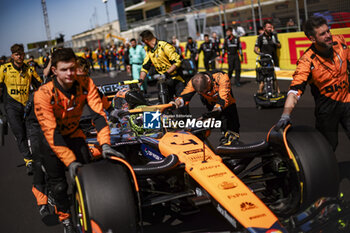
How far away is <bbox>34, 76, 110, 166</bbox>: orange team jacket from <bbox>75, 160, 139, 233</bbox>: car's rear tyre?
1.28 feet

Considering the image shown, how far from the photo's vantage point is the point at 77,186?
343 centimetres

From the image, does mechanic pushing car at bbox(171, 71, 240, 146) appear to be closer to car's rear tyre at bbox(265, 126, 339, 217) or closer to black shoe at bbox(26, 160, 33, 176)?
car's rear tyre at bbox(265, 126, 339, 217)

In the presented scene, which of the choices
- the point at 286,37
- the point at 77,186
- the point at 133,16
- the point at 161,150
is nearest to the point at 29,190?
the point at 161,150

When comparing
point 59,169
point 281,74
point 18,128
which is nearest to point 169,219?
point 59,169

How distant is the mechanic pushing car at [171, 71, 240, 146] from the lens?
16.6ft

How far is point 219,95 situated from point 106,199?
2421 mm

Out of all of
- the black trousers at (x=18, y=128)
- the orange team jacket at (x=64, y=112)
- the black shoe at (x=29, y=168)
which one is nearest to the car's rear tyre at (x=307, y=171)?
the orange team jacket at (x=64, y=112)

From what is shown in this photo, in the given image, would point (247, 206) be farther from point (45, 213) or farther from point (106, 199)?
point (45, 213)

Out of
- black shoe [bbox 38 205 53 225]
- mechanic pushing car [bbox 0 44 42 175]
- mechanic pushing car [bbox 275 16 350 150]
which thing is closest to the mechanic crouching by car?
black shoe [bbox 38 205 53 225]

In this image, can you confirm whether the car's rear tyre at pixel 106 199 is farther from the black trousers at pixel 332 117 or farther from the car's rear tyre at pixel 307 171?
the black trousers at pixel 332 117

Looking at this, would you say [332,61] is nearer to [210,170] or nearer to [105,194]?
[210,170]

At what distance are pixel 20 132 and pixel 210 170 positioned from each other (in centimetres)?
436

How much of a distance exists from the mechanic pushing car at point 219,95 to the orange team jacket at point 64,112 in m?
1.52

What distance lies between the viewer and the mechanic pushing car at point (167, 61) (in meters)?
7.69
